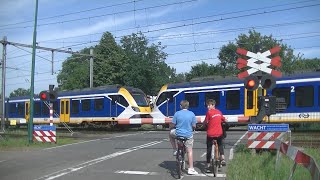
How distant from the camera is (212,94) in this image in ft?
96.9

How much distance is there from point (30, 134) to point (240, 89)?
13.0 m

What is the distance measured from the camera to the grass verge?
1006 cm

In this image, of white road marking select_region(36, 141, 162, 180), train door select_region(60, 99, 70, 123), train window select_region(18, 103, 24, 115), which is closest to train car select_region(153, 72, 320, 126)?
train door select_region(60, 99, 70, 123)

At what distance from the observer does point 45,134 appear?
21.6 meters

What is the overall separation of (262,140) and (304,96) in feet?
43.1

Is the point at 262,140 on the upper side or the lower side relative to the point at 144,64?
lower

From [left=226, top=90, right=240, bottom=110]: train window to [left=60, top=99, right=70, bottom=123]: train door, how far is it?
14742 mm

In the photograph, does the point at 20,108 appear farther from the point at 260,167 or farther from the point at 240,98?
the point at 260,167

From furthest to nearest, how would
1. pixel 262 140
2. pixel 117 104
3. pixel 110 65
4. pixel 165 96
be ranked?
pixel 110 65 → pixel 117 104 → pixel 165 96 → pixel 262 140

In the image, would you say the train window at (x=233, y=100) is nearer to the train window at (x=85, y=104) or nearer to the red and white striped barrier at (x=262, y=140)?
the train window at (x=85, y=104)

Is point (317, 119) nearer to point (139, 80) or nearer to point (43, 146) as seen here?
point (43, 146)

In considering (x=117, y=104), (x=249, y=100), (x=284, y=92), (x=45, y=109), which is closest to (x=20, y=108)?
(x=45, y=109)

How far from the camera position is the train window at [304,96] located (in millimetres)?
25281

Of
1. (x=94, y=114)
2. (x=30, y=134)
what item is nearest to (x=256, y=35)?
(x=94, y=114)
